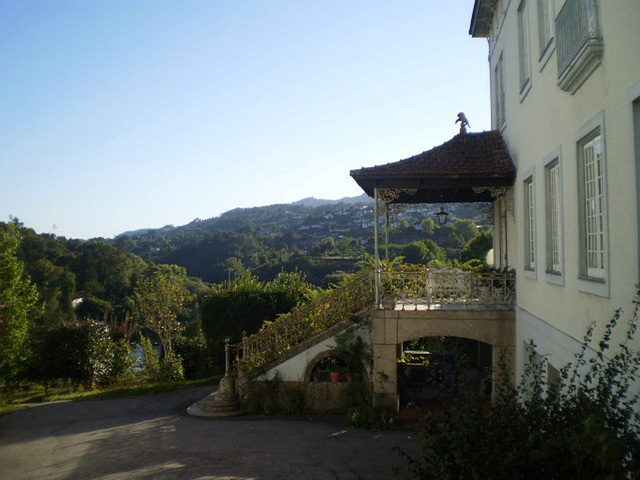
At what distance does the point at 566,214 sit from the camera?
7488mm

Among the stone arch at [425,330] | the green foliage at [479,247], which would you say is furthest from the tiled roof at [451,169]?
the green foliage at [479,247]

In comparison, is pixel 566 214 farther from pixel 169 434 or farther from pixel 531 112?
pixel 169 434

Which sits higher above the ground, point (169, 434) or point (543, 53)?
point (543, 53)

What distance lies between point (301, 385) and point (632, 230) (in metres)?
10.0

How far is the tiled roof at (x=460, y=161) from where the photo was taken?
12094 mm

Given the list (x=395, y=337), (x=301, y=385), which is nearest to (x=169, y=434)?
(x=301, y=385)

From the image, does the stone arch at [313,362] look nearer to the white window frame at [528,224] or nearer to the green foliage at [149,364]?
the white window frame at [528,224]

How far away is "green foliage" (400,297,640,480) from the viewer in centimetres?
355

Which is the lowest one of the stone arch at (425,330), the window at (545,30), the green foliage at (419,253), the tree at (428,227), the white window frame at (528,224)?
the stone arch at (425,330)

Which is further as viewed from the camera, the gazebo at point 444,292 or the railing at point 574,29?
the gazebo at point 444,292

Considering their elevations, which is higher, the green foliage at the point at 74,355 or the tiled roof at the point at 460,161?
the tiled roof at the point at 460,161

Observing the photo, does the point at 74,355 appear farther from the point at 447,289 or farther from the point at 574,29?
the point at 574,29

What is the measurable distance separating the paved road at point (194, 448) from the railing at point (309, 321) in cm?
168

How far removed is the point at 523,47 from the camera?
10922 mm
